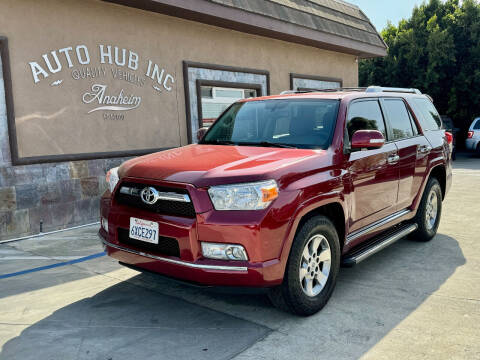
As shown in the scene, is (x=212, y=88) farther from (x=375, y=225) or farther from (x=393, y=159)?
(x=375, y=225)

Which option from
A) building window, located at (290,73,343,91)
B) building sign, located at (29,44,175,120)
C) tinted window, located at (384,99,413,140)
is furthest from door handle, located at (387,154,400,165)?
building window, located at (290,73,343,91)

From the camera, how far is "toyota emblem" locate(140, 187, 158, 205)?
139 inches

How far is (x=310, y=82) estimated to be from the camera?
13.0 meters

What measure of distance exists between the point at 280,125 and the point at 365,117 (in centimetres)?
93

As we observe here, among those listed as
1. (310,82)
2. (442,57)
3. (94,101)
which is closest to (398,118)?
(94,101)

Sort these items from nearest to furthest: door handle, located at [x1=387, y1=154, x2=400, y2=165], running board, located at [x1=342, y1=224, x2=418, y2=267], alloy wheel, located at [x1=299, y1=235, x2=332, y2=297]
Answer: alloy wheel, located at [x1=299, y1=235, x2=332, y2=297] < running board, located at [x1=342, y1=224, x2=418, y2=267] < door handle, located at [x1=387, y1=154, x2=400, y2=165]

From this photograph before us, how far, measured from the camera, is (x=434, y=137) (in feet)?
19.8


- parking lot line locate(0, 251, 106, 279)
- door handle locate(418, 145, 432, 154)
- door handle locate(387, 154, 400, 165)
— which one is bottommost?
parking lot line locate(0, 251, 106, 279)

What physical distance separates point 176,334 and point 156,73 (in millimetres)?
6316

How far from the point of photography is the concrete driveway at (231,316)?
320 centimetres

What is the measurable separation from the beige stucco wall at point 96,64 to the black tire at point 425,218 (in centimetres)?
505

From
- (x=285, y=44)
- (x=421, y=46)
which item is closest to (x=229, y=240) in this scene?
(x=285, y=44)

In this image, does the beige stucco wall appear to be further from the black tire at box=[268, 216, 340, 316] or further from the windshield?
the black tire at box=[268, 216, 340, 316]

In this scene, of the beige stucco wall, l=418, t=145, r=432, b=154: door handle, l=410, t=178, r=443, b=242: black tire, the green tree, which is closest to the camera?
l=418, t=145, r=432, b=154: door handle
